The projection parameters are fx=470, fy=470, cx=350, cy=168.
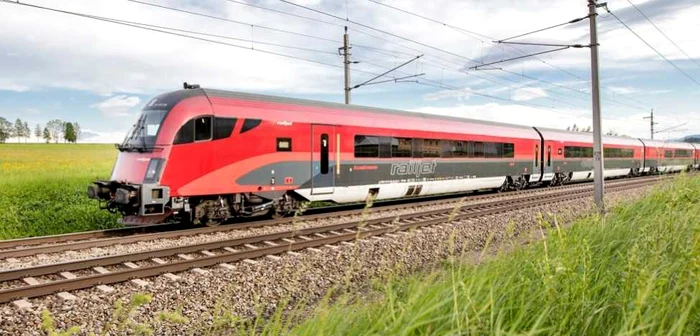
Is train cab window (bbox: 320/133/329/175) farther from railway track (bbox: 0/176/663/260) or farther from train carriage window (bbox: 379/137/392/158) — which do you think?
train carriage window (bbox: 379/137/392/158)

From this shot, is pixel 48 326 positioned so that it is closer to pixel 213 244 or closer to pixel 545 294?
pixel 545 294

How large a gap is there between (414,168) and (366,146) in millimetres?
2299

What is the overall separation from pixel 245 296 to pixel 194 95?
19.0 feet

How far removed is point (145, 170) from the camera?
32.4 ft

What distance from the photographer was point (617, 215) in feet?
23.2

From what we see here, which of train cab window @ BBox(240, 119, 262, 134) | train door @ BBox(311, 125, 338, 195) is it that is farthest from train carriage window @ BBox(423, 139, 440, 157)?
train cab window @ BBox(240, 119, 262, 134)

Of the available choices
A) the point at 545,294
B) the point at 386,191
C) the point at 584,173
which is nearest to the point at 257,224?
the point at 386,191

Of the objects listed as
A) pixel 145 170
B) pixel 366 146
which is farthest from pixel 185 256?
pixel 366 146

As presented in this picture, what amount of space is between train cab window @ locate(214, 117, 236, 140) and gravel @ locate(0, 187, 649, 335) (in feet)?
11.9

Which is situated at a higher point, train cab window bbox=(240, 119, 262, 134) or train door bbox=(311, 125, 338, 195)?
train cab window bbox=(240, 119, 262, 134)

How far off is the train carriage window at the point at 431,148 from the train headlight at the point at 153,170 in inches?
344

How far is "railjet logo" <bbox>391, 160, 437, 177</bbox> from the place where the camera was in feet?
47.8

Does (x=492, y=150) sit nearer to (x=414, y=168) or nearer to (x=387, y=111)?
(x=414, y=168)

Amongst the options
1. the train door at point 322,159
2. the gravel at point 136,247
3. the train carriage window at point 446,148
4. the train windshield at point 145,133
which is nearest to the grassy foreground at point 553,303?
the gravel at point 136,247
